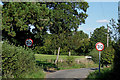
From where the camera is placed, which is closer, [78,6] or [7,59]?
[7,59]

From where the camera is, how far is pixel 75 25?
26.0 m

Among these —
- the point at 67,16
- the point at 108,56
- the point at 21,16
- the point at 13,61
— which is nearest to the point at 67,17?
the point at 67,16

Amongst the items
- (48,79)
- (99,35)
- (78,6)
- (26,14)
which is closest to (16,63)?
(48,79)

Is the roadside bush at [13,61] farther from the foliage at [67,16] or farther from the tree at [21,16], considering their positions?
the foliage at [67,16]

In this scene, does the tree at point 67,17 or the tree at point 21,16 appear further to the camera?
the tree at point 67,17

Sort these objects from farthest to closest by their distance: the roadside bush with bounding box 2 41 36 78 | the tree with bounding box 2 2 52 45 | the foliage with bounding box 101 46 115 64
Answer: the foliage with bounding box 101 46 115 64, the tree with bounding box 2 2 52 45, the roadside bush with bounding box 2 41 36 78

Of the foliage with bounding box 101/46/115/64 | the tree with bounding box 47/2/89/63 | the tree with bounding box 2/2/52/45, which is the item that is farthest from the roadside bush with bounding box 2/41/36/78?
the foliage with bounding box 101/46/115/64

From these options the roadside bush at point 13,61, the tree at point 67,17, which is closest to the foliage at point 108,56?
the tree at point 67,17

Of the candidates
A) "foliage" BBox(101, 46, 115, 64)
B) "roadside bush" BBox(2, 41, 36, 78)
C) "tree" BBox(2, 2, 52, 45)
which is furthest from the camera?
"foliage" BBox(101, 46, 115, 64)

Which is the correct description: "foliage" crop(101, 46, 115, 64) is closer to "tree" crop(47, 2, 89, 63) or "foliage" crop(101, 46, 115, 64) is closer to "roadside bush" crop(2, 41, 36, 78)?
"tree" crop(47, 2, 89, 63)

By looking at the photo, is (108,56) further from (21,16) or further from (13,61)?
(13,61)

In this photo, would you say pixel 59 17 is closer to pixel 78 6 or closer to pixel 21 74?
pixel 78 6

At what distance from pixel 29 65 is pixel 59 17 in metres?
8.88

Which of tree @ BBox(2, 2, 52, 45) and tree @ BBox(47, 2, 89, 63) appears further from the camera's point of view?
tree @ BBox(47, 2, 89, 63)
